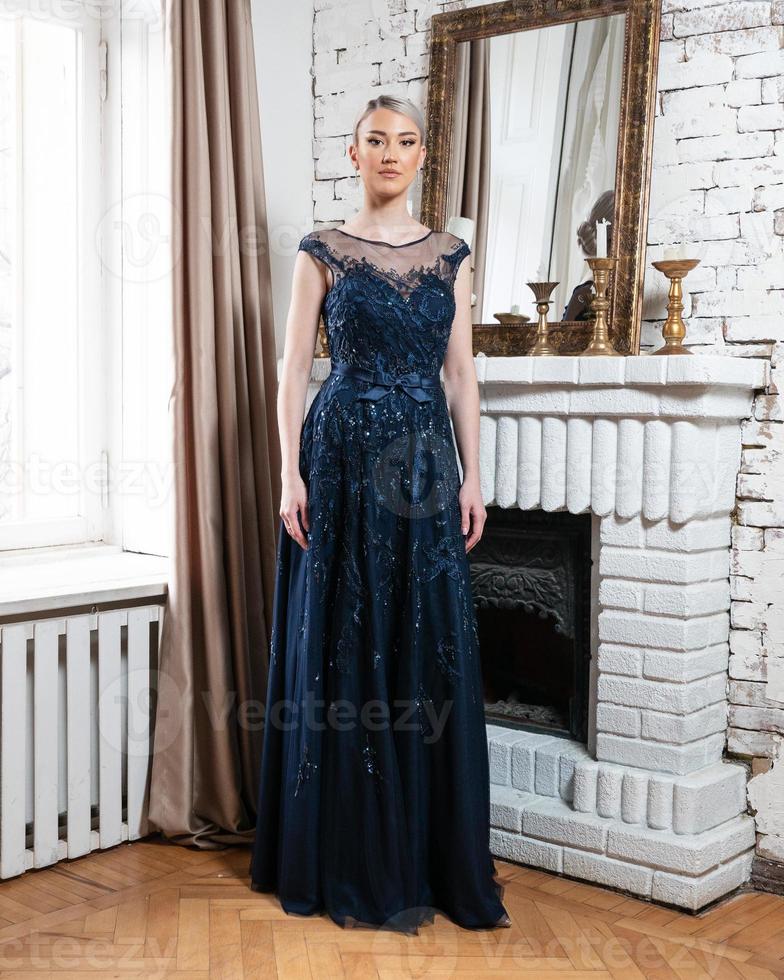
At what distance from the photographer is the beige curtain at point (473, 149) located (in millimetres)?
2895

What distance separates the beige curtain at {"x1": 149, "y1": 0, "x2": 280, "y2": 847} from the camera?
274 centimetres

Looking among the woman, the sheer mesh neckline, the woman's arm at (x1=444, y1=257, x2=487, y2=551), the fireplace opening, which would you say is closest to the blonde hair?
the woman

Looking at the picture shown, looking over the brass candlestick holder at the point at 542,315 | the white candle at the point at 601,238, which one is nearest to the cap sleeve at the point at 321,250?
the brass candlestick holder at the point at 542,315

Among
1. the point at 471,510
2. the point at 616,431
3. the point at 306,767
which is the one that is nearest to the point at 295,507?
the point at 471,510

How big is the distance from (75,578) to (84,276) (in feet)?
2.76

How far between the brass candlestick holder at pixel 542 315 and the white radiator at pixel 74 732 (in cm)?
116

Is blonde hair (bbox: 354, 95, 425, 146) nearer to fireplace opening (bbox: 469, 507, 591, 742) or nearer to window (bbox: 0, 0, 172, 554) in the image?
window (bbox: 0, 0, 172, 554)

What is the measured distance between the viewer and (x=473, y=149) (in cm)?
293

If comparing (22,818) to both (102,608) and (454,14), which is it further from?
(454,14)

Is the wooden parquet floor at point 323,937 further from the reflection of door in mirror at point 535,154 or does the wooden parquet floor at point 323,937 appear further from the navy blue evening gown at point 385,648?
the reflection of door in mirror at point 535,154

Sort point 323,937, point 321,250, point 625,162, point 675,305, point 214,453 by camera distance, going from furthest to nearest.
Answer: point 214,453
point 625,162
point 675,305
point 321,250
point 323,937

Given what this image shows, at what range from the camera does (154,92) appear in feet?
9.48

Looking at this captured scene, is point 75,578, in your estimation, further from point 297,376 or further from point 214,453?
point 297,376

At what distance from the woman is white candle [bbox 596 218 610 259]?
1.57ft
